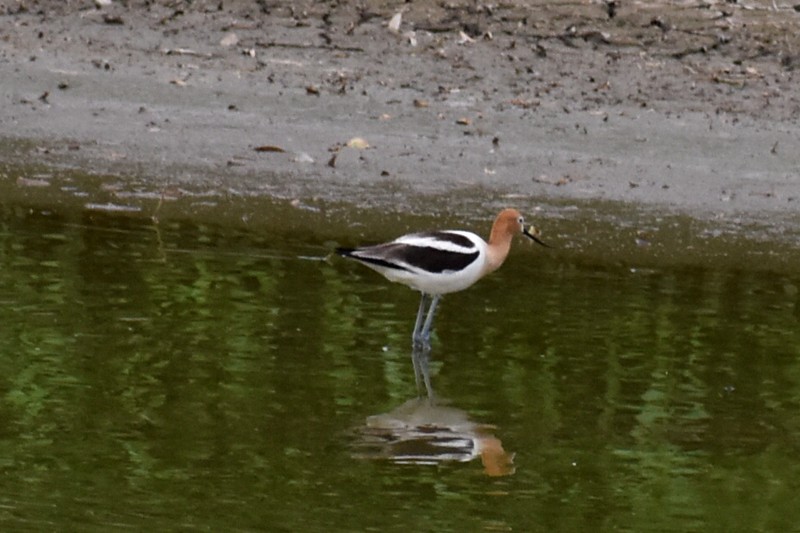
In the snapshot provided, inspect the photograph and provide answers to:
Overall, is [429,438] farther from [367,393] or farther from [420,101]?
[420,101]

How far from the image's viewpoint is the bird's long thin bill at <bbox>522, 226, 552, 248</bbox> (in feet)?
29.0

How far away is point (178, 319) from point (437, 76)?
4.79 m

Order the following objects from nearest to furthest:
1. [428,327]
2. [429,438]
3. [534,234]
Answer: [429,438] < [428,327] < [534,234]

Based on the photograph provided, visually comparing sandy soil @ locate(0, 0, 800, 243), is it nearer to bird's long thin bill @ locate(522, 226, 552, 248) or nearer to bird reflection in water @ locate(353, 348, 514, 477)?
bird's long thin bill @ locate(522, 226, 552, 248)

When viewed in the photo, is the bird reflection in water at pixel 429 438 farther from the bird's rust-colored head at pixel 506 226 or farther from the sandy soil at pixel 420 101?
the sandy soil at pixel 420 101

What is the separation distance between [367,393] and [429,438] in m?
0.52

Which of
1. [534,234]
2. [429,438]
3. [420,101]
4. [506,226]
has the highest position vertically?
[420,101]

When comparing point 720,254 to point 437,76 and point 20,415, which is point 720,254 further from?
point 20,415

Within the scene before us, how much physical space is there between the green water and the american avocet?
183 millimetres

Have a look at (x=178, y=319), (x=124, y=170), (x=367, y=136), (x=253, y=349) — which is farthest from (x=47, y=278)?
(x=367, y=136)

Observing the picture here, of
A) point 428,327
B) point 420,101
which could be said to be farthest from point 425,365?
point 420,101

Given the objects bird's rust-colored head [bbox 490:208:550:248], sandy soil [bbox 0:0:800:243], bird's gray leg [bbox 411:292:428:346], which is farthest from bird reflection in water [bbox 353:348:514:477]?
sandy soil [bbox 0:0:800:243]

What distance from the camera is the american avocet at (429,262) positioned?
315 inches

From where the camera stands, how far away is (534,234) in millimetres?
9461
